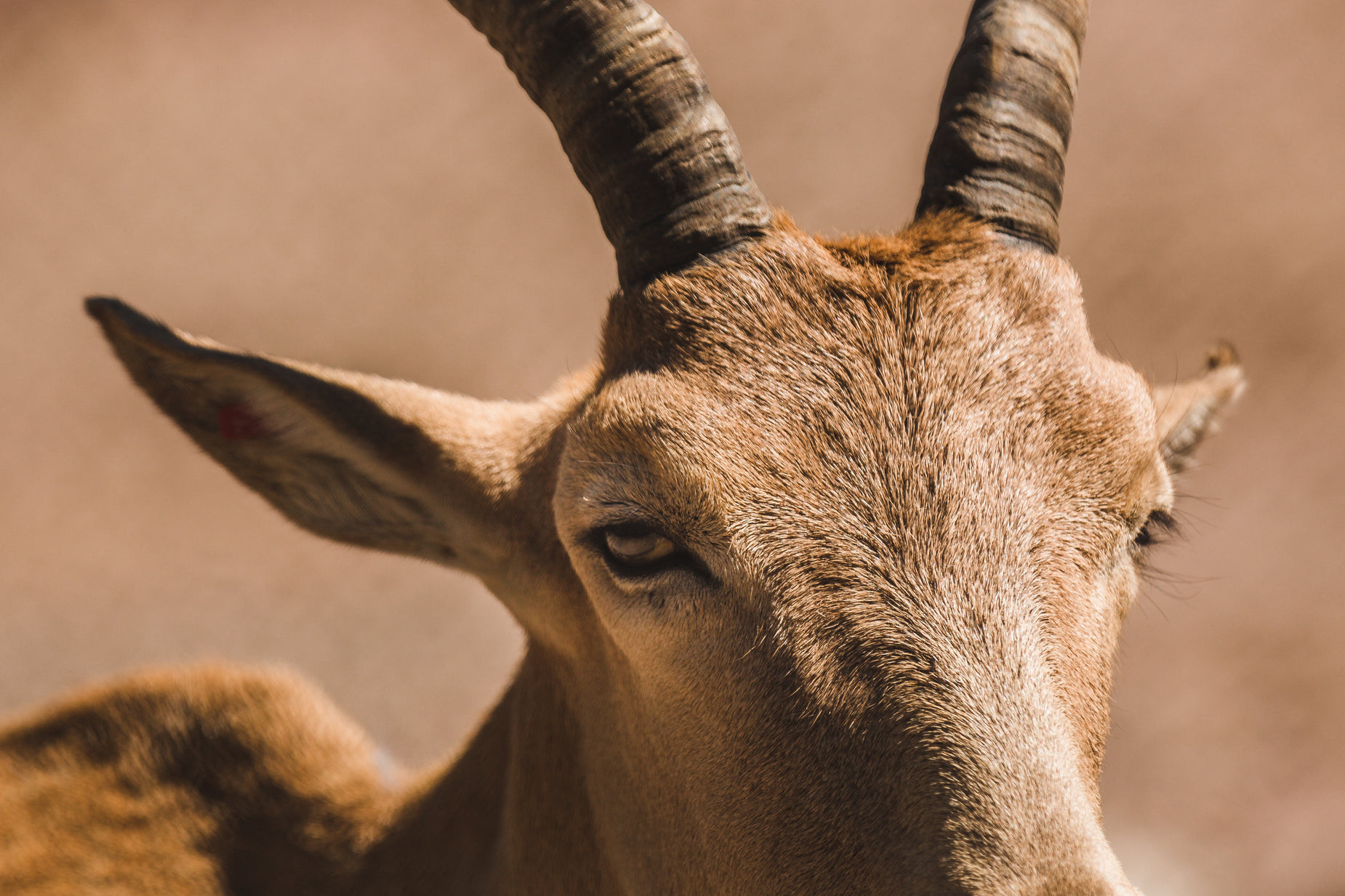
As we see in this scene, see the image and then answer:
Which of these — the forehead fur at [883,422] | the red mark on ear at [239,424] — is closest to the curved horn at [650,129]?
the forehead fur at [883,422]

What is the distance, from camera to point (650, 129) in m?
3.46

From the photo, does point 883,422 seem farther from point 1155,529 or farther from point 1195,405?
point 1195,405

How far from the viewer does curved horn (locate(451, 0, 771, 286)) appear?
11.4ft

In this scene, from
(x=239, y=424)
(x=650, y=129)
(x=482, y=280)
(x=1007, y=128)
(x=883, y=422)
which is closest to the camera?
(x=883, y=422)

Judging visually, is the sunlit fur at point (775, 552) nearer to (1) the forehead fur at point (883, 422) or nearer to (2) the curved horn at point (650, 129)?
(1) the forehead fur at point (883, 422)

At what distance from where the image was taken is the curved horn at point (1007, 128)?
373 cm

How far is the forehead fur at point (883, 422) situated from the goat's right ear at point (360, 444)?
1.96 feet

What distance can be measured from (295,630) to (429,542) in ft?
23.9

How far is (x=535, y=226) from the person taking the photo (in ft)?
47.6

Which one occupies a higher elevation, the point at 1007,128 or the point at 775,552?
the point at 1007,128

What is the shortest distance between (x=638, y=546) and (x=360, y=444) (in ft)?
3.87

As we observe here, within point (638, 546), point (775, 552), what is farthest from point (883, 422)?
point (638, 546)

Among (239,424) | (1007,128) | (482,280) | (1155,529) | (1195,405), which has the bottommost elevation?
(239,424)

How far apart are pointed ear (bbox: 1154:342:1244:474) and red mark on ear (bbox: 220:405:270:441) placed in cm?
352
